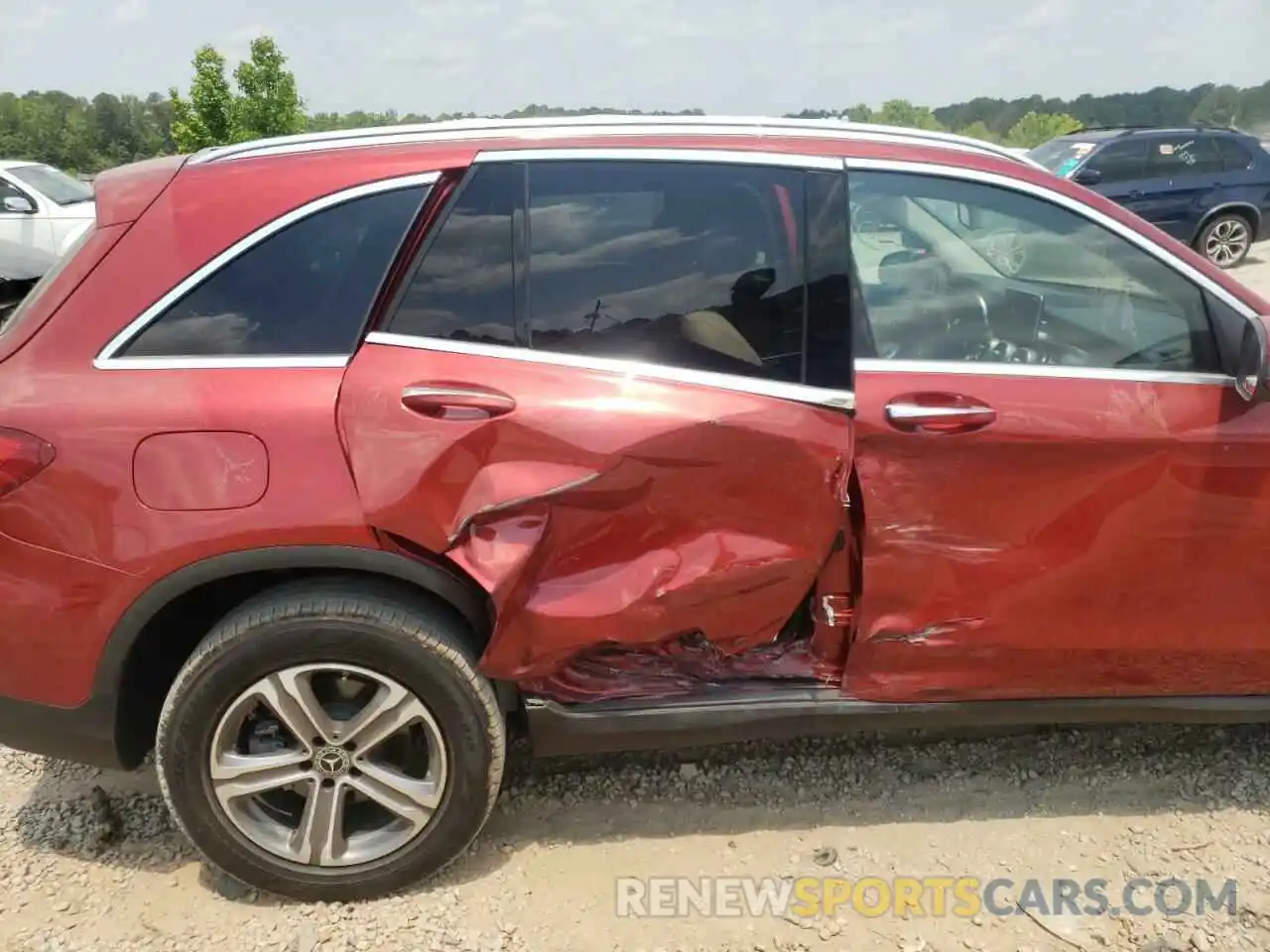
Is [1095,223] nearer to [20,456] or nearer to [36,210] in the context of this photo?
[20,456]

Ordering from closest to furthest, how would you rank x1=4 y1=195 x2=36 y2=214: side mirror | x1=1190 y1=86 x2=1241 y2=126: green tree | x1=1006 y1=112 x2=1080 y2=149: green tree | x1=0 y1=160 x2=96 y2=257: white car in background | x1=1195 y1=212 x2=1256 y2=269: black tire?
x1=0 y1=160 x2=96 y2=257: white car in background < x1=4 y1=195 x2=36 y2=214: side mirror < x1=1195 y1=212 x2=1256 y2=269: black tire < x1=1006 y1=112 x2=1080 y2=149: green tree < x1=1190 y1=86 x2=1241 y2=126: green tree

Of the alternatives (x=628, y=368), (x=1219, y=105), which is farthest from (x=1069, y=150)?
(x=1219, y=105)

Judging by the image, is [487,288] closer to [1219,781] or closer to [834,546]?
[834,546]

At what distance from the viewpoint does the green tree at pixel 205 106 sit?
19.5 metres

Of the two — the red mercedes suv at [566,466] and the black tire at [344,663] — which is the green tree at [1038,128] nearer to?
the red mercedes suv at [566,466]

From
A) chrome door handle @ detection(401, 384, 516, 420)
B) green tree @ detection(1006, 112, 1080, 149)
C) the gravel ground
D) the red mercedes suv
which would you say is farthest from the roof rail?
green tree @ detection(1006, 112, 1080, 149)

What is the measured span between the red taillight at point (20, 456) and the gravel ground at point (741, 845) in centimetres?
113

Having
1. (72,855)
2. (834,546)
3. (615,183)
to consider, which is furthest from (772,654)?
(72,855)

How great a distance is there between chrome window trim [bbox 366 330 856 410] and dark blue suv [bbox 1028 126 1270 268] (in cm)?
1047

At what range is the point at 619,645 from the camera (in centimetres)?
235

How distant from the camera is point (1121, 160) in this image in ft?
37.0

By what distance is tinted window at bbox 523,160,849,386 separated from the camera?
7.42 feet
